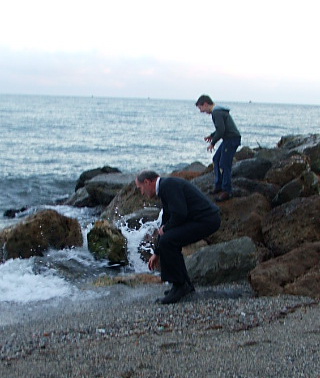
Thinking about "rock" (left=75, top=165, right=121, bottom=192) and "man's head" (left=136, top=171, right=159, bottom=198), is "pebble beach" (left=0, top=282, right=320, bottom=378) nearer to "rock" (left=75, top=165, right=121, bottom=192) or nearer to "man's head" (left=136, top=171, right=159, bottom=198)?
"man's head" (left=136, top=171, right=159, bottom=198)

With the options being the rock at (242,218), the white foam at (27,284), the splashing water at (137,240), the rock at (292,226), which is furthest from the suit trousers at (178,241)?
the splashing water at (137,240)

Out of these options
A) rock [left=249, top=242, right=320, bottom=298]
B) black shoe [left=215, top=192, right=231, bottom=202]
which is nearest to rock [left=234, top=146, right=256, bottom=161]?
black shoe [left=215, top=192, right=231, bottom=202]

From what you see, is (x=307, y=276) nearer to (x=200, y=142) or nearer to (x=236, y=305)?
(x=236, y=305)

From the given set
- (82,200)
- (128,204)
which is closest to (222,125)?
(128,204)

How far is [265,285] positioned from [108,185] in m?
9.67

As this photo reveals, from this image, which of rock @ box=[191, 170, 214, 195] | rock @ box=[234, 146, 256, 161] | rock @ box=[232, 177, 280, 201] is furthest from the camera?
rock @ box=[234, 146, 256, 161]

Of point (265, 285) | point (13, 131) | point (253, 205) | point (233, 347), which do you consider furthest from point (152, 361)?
point (13, 131)

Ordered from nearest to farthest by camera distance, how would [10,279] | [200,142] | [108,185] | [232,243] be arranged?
[232,243] → [10,279] → [108,185] → [200,142]

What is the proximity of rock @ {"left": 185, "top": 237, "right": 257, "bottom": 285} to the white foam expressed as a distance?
174 cm

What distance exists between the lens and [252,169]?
11.4 metres

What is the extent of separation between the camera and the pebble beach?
4121mm

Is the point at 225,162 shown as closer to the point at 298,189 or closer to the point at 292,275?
the point at 298,189

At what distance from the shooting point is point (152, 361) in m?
4.28

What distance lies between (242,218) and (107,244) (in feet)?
7.42
